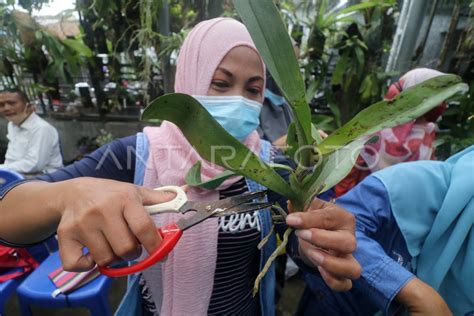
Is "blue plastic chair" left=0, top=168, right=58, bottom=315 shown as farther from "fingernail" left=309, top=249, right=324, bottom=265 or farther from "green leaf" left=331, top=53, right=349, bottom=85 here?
"green leaf" left=331, top=53, right=349, bottom=85

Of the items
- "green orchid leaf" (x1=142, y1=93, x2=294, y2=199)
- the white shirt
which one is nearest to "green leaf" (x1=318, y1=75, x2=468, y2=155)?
"green orchid leaf" (x1=142, y1=93, x2=294, y2=199)

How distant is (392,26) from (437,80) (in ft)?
7.09

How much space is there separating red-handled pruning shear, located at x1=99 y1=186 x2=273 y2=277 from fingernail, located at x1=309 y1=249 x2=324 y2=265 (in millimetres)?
99

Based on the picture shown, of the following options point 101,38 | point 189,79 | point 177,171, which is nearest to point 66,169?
point 177,171

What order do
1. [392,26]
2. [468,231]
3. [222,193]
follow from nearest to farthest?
[468,231]
[222,193]
[392,26]

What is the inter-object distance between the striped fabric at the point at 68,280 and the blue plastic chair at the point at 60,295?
1 cm

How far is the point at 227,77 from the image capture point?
64cm

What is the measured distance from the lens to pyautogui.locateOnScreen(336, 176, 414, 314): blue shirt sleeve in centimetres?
53

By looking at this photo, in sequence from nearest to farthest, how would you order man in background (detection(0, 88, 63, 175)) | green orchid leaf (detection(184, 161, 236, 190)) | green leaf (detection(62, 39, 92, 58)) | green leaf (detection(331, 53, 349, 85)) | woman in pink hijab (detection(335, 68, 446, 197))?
1. green orchid leaf (detection(184, 161, 236, 190))
2. woman in pink hijab (detection(335, 68, 446, 197))
3. man in background (detection(0, 88, 63, 175))
4. green leaf (detection(331, 53, 349, 85))
5. green leaf (detection(62, 39, 92, 58))

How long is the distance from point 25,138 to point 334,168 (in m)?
2.30

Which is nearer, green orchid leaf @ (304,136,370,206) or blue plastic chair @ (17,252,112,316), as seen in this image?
green orchid leaf @ (304,136,370,206)

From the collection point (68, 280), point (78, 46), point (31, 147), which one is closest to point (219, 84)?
point (68, 280)

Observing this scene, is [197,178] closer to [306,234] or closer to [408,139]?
[306,234]

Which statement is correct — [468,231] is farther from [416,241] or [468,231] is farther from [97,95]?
[97,95]
